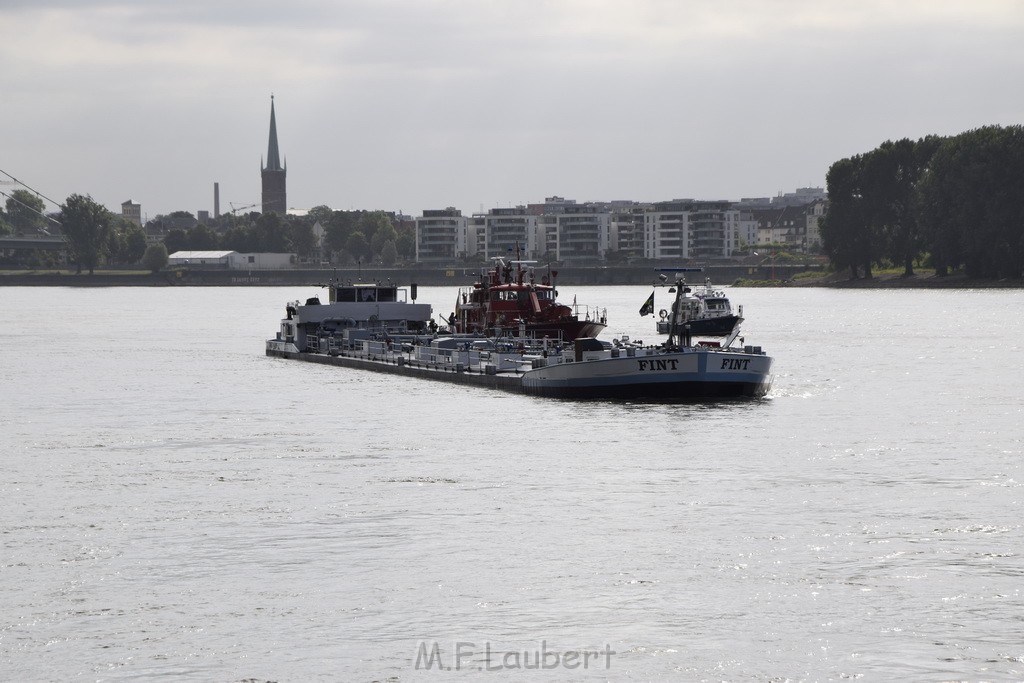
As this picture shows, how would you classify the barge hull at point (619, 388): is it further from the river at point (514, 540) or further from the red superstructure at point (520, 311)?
the red superstructure at point (520, 311)

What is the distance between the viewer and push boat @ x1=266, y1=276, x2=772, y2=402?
59062mm

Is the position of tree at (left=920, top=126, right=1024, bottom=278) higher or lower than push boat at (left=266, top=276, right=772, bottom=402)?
higher

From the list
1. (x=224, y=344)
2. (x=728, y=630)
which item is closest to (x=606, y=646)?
(x=728, y=630)

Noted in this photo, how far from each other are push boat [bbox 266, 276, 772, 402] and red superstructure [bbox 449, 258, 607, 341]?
0.73 meters

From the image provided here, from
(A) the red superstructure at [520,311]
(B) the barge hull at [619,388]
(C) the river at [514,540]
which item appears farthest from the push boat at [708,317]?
(C) the river at [514,540]

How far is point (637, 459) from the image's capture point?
43.4 metres

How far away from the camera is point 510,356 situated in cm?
7362

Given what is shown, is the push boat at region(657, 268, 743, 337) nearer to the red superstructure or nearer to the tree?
the red superstructure

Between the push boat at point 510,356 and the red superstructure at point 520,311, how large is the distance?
73 centimetres

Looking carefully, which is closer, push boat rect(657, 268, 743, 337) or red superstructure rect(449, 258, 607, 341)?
red superstructure rect(449, 258, 607, 341)

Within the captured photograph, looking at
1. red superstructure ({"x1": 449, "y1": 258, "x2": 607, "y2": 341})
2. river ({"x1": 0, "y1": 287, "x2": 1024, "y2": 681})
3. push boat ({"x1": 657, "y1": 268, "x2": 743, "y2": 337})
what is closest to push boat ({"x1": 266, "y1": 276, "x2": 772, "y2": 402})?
red superstructure ({"x1": 449, "y1": 258, "x2": 607, "y2": 341})

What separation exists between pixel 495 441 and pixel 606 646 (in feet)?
82.5

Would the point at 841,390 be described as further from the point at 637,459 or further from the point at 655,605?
the point at 655,605

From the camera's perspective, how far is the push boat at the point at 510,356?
59062 millimetres
